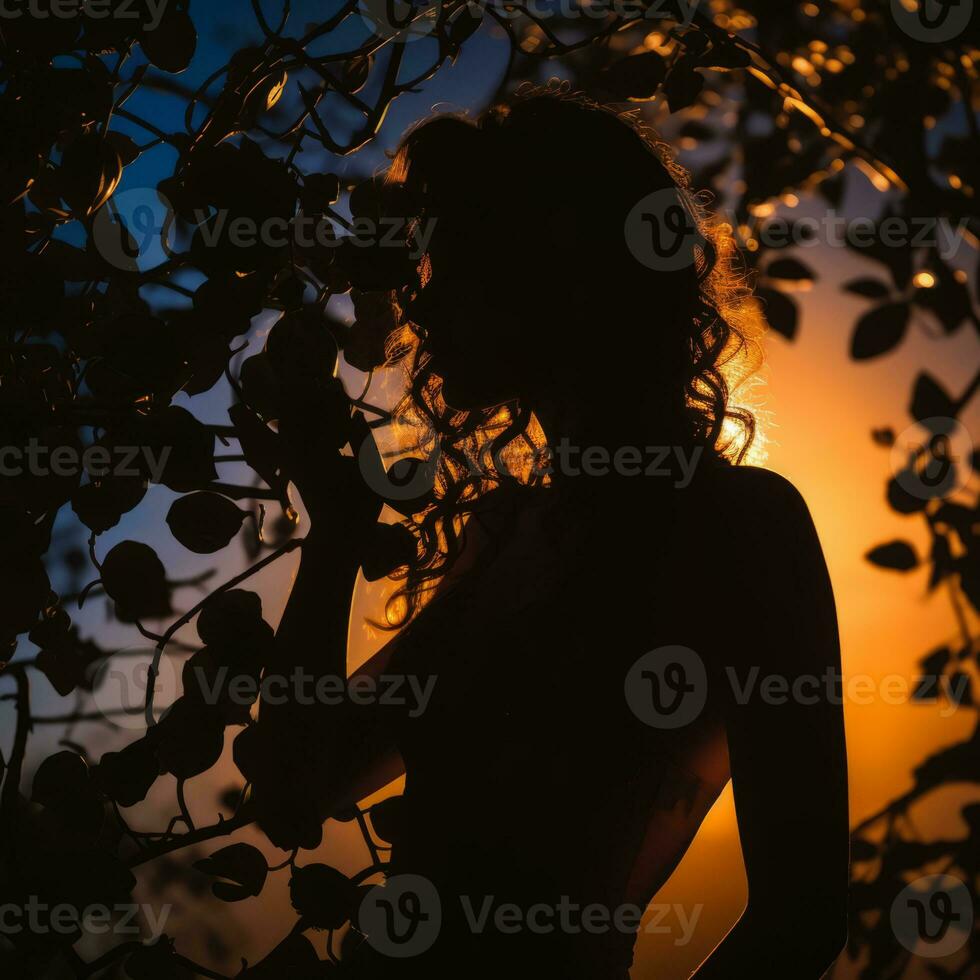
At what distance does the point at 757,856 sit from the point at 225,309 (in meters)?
0.57

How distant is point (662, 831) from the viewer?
777 mm

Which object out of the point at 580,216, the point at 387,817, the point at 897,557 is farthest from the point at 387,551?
the point at 897,557

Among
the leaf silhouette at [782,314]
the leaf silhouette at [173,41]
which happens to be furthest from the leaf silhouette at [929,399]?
the leaf silhouette at [173,41]

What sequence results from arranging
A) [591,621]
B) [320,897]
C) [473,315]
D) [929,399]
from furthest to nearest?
[929,399] → [473,315] → [591,621] → [320,897]

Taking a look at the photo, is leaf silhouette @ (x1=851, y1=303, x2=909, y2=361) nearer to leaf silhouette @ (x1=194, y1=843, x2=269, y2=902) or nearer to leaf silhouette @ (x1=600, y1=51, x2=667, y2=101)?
leaf silhouette @ (x1=600, y1=51, x2=667, y2=101)

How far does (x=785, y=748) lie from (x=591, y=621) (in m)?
0.21

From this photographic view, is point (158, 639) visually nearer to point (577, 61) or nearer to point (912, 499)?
point (912, 499)

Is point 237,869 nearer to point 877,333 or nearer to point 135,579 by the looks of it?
point 135,579

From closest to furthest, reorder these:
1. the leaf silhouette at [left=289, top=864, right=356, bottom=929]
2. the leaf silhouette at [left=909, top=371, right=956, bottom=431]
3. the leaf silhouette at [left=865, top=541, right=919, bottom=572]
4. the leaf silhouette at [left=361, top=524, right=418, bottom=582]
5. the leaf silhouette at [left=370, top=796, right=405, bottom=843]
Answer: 1. the leaf silhouette at [left=361, top=524, right=418, bottom=582]
2. the leaf silhouette at [left=289, top=864, right=356, bottom=929]
3. the leaf silhouette at [left=370, top=796, right=405, bottom=843]
4. the leaf silhouette at [left=909, top=371, right=956, bottom=431]
5. the leaf silhouette at [left=865, top=541, right=919, bottom=572]

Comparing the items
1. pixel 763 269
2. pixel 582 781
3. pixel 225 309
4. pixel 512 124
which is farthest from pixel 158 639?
pixel 763 269

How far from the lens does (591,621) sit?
0.75m

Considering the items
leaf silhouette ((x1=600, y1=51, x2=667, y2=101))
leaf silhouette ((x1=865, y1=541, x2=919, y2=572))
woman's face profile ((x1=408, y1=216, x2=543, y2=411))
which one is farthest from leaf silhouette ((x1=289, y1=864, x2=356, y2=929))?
leaf silhouette ((x1=865, y1=541, x2=919, y2=572))

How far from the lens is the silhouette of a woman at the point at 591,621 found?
24.2 inches

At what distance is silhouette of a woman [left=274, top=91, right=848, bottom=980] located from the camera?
615 mm
